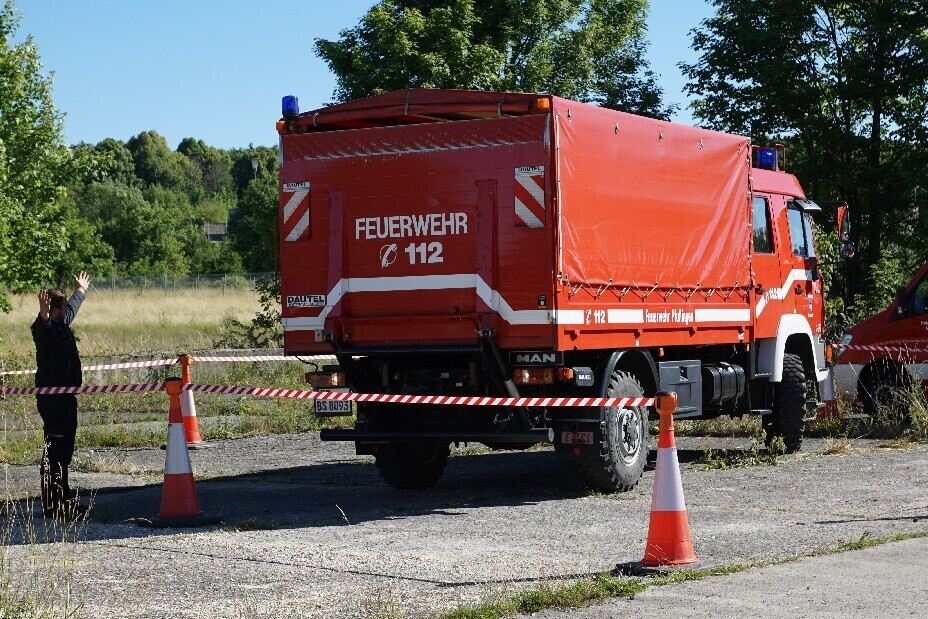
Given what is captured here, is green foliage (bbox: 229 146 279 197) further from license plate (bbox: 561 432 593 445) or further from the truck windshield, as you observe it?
license plate (bbox: 561 432 593 445)

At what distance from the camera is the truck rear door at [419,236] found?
11.2 metres

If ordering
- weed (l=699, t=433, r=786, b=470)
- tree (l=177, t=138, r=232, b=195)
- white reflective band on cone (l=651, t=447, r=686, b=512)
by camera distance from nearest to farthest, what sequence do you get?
1. white reflective band on cone (l=651, t=447, r=686, b=512)
2. weed (l=699, t=433, r=786, b=470)
3. tree (l=177, t=138, r=232, b=195)

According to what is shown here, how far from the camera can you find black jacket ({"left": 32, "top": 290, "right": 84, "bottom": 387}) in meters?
11.4

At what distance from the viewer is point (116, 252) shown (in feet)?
292

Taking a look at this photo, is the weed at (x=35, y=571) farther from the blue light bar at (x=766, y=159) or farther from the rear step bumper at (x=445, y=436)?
the blue light bar at (x=766, y=159)

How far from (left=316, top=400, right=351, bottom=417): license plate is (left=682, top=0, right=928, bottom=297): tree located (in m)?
26.0

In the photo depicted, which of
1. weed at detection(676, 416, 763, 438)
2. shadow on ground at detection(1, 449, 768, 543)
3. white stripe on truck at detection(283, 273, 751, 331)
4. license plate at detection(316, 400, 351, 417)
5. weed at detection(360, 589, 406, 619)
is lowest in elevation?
weed at detection(360, 589, 406, 619)

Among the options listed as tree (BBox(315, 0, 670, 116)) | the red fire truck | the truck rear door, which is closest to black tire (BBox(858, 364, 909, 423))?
the red fire truck

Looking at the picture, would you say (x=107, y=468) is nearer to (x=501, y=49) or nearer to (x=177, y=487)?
(x=177, y=487)

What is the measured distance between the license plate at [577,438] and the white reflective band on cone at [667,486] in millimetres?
3024

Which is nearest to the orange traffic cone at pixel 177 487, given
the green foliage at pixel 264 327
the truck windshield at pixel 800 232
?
the truck windshield at pixel 800 232

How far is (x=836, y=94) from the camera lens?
36344 mm

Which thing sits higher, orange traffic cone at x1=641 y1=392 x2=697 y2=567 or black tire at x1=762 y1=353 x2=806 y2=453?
black tire at x1=762 y1=353 x2=806 y2=453

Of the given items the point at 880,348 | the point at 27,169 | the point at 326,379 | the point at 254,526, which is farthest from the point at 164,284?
the point at 254,526
